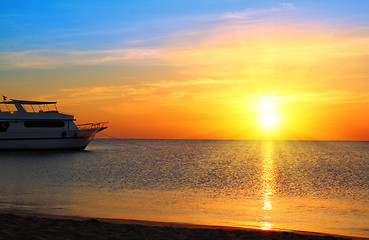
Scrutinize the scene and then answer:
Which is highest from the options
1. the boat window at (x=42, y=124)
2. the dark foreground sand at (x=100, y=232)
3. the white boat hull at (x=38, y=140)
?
the boat window at (x=42, y=124)

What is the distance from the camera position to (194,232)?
1116 cm

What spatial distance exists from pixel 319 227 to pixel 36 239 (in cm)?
1019

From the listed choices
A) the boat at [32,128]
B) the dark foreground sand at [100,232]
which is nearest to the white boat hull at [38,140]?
the boat at [32,128]

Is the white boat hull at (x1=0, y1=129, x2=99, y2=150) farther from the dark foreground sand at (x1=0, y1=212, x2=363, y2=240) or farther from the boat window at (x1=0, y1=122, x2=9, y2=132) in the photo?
the dark foreground sand at (x1=0, y1=212, x2=363, y2=240)

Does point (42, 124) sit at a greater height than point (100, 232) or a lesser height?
greater

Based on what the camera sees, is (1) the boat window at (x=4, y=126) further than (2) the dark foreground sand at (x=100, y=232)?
Yes

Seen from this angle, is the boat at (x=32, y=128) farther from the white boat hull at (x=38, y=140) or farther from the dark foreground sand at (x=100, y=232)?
the dark foreground sand at (x=100, y=232)

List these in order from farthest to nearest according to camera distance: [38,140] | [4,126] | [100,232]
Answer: [38,140]
[4,126]
[100,232]

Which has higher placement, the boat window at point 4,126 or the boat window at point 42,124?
the boat window at point 42,124

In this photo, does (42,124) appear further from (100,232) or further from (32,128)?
(100,232)

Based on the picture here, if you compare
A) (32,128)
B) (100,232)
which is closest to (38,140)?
(32,128)

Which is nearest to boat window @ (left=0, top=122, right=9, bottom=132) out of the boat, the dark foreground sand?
the boat

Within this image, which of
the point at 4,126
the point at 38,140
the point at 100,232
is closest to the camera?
the point at 100,232

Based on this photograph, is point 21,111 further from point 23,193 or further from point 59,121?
Result: point 23,193
